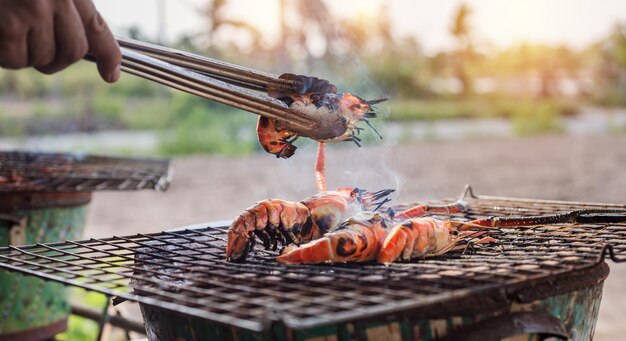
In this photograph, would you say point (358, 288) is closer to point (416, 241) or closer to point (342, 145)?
point (416, 241)

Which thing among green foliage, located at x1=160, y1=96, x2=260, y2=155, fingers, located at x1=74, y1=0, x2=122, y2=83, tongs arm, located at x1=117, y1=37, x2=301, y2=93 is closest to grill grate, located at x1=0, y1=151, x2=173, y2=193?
tongs arm, located at x1=117, y1=37, x2=301, y2=93

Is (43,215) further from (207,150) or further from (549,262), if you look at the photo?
(207,150)

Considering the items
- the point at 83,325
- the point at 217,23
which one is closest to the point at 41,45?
the point at 83,325

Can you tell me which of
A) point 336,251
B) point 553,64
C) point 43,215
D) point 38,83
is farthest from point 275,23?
point 553,64

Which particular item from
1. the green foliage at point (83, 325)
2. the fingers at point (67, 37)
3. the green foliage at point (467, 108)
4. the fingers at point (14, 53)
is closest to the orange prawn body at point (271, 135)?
the fingers at point (67, 37)

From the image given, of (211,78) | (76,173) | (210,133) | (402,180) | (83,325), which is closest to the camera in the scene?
(211,78)

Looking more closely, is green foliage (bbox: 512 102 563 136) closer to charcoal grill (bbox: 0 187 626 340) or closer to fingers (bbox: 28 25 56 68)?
charcoal grill (bbox: 0 187 626 340)
